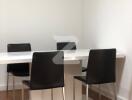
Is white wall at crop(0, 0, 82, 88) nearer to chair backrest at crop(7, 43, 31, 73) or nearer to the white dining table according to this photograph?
chair backrest at crop(7, 43, 31, 73)

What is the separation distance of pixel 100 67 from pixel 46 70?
73cm

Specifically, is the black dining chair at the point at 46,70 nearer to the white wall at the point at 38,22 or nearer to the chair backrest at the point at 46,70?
the chair backrest at the point at 46,70

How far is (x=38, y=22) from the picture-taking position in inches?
194

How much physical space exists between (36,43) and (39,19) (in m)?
0.45

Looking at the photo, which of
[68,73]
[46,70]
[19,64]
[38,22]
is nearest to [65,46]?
[38,22]

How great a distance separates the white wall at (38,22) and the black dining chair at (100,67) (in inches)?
68.1

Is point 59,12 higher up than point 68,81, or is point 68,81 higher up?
point 59,12

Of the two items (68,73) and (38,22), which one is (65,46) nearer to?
(38,22)

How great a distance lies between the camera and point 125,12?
12.5ft

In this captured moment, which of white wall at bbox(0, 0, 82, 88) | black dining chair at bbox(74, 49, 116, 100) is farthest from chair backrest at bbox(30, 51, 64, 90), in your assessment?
white wall at bbox(0, 0, 82, 88)

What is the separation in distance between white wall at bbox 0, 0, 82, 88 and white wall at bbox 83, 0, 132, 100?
29 centimetres

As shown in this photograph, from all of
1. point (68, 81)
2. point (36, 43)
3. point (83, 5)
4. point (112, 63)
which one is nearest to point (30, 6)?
point (36, 43)

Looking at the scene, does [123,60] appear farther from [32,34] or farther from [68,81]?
[32,34]

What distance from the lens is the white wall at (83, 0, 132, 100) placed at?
3.76 m
